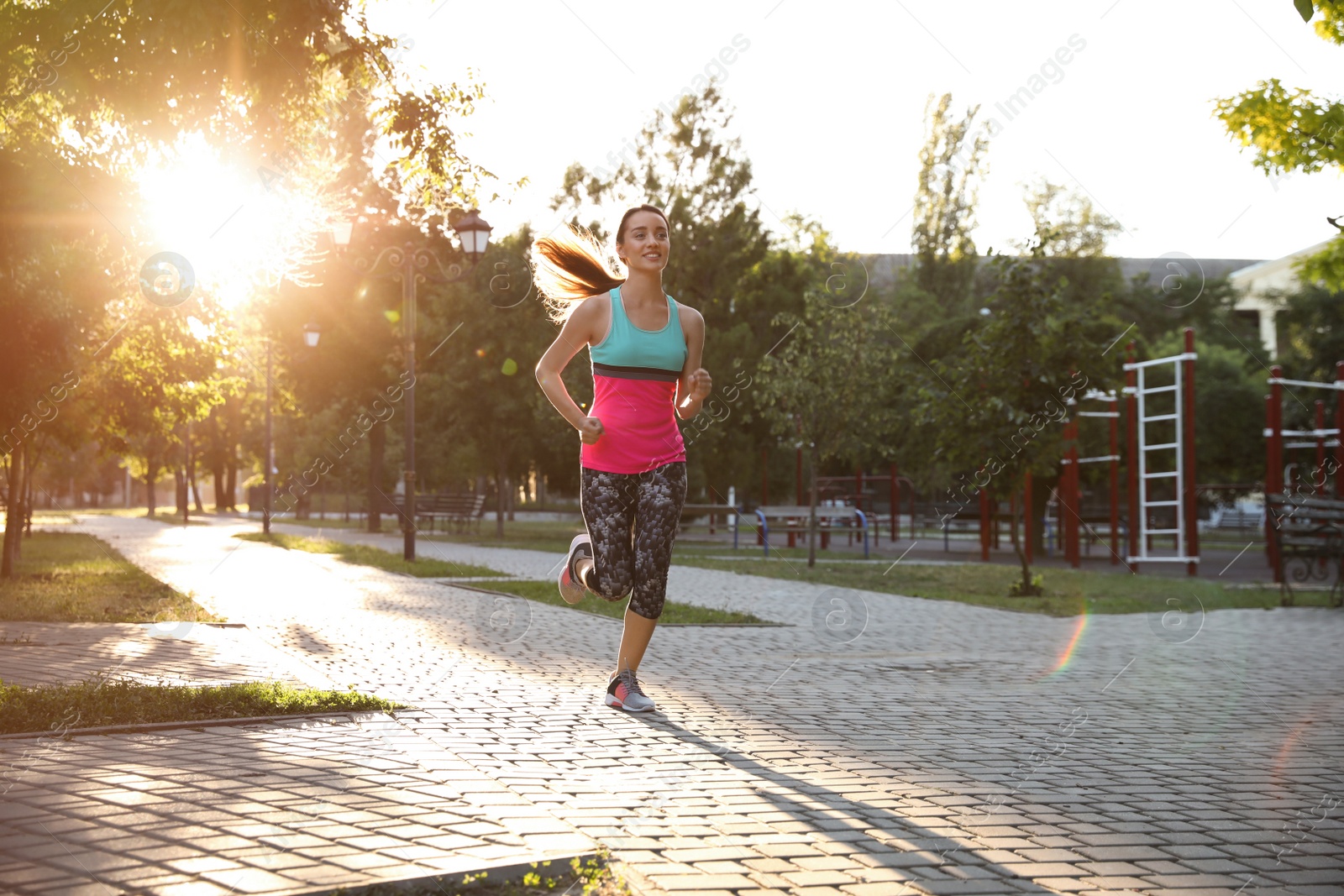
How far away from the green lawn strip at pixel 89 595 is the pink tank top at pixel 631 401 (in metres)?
5.53

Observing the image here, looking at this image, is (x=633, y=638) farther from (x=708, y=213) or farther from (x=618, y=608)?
(x=708, y=213)

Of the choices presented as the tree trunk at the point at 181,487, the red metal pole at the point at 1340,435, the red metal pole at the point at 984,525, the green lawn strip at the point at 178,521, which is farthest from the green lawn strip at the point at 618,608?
the tree trunk at the point at 181,487

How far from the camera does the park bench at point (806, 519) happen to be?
23.2 metres

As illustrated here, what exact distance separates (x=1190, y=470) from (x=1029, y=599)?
7.38 meters

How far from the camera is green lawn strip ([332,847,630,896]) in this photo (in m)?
2.85

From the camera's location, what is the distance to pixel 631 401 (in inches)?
215

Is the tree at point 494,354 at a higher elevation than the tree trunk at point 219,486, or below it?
higher

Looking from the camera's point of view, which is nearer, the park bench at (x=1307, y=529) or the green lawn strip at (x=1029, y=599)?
the green lawn strip at (x=1029, y=599)

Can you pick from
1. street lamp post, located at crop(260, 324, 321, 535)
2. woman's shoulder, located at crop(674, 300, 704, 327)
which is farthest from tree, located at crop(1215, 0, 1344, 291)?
street lamp post, located at crop(260, 324, 321, 535)

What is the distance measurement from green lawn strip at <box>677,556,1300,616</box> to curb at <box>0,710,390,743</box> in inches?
331

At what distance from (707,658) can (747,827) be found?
444cm

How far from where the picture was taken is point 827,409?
19484 mm

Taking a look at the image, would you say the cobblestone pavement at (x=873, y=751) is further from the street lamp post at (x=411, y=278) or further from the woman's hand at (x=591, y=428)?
the street lamp post at (x=411, y=278)

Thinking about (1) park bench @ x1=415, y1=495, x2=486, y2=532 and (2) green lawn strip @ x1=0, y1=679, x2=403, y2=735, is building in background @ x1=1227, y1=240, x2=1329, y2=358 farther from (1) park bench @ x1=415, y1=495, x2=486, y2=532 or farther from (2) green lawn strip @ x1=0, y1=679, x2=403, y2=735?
(2) green lawn strip @ x1=0, y1=679, x2=403, y2=735
